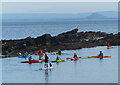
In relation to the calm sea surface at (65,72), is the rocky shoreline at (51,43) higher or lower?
higher

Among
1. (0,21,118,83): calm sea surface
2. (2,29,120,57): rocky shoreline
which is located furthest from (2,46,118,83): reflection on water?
(2,29,120,57): rocky shoreline

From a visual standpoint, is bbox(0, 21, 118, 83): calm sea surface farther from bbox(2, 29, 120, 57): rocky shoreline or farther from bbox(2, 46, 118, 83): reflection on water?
bbox(2, 29, 120, 57): rocky shoreline

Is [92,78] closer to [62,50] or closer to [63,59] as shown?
[63,59]

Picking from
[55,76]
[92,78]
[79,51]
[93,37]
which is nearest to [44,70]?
[55,76]

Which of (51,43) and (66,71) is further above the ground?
(51,43)

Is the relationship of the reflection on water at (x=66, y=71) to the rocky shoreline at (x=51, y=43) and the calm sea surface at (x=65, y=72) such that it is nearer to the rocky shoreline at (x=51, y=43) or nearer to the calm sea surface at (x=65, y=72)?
the calm sea surface at (x=65, y=72)

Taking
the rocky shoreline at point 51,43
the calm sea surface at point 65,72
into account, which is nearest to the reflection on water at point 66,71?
the calm sea surface at point 65,72

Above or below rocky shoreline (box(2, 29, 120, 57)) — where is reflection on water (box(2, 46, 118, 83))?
below

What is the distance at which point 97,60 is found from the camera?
203ft

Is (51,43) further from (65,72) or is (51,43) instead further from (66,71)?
(65,72)

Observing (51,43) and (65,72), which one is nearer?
(65,72)

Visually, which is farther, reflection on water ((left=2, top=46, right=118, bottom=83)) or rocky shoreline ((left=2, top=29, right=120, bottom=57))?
rocky shoreline ((left=2, top=29, right=120, bottom=57))

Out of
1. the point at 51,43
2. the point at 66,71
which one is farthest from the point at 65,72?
the point at 51,43

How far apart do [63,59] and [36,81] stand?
1760 centimetres
